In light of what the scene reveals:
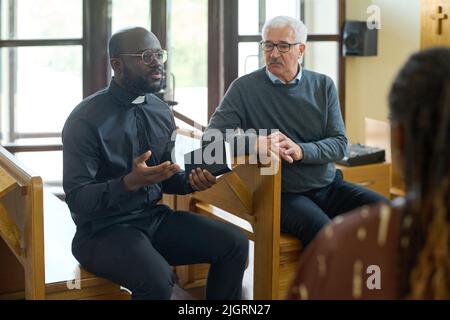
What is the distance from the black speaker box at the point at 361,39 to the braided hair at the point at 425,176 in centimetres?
351

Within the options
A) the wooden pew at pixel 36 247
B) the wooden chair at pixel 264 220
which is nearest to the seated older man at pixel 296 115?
the wooden chair at pixel 264 220

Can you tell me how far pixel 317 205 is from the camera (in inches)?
105

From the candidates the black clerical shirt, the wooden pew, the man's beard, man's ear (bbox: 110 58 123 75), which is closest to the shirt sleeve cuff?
the black clerical shirt

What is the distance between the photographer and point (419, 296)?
3.28 ft

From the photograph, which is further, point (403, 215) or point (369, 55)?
point (369, 55)

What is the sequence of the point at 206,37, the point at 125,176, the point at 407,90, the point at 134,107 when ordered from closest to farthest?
the point at 407,90
the point at 125,176
the point at 134,107
the point at 206,37

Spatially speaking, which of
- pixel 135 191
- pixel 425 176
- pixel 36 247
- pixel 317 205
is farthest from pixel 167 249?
pixel 425 176

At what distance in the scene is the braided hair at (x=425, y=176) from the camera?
96cm

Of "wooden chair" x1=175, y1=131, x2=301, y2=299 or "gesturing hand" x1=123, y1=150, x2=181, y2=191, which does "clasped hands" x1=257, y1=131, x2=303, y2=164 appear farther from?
"gesturing hand" x1=123, y1=150, x2=181, y2=191

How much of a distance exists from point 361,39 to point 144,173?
2.68 meters

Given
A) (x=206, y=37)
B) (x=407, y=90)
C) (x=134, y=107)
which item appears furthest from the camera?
(x=206, y=37)

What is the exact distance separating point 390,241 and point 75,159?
1.39m

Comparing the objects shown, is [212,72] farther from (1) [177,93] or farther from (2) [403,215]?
(2) [403,215]
